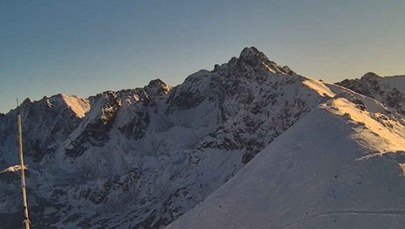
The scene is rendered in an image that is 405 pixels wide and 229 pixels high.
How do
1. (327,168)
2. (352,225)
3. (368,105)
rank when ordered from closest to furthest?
(352,225) → (327,168) → (368,105)

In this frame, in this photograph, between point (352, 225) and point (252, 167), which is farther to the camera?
point (252, 167)

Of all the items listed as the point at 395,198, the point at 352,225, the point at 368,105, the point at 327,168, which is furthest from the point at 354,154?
the point at 368,105

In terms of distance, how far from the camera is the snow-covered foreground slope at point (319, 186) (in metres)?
32.8

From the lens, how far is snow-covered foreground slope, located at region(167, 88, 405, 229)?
3281 centimetres

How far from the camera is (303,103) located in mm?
176750

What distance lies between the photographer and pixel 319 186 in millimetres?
37656

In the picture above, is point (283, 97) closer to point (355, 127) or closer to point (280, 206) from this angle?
point (355, 127)

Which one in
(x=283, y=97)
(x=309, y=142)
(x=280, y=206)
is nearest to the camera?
(x=280, y=206)

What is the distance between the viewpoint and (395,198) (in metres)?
32.9

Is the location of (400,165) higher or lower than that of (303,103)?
lower

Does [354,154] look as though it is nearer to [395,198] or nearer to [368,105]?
[395,198]

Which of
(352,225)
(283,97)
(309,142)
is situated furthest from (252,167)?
(283,97)

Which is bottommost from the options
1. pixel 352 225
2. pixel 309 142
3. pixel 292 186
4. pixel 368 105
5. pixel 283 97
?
pixel 352 225

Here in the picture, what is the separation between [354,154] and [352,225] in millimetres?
11205
